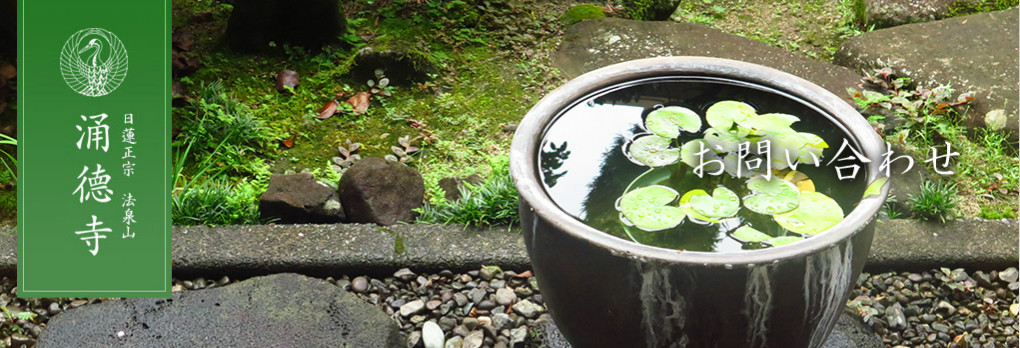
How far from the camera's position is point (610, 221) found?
91.0 inches

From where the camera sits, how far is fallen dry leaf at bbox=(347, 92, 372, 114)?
14.4 ft

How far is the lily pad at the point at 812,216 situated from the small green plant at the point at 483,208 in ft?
4.29

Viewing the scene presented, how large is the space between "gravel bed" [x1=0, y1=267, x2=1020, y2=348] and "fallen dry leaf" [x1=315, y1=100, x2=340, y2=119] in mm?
1212

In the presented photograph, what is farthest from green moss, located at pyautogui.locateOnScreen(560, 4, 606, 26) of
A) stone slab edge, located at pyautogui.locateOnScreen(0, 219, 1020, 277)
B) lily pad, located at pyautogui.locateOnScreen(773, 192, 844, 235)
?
lily pad, located at pyautogui.locateOnScreen(773, 192, 844, 235)

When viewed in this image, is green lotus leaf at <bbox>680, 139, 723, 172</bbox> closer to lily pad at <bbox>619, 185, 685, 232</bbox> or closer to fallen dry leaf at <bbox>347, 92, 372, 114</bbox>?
lily pad at <bbox>619, 185, 685, 232</bbox>

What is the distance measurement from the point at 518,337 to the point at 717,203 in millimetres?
1003

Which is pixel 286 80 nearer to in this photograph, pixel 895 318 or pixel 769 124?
pixel 769 124

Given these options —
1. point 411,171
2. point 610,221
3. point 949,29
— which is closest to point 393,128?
point 411,171

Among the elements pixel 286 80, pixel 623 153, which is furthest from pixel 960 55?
pixel 286 80

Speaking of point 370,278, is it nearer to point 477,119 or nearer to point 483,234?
point 483,234

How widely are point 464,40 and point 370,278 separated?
198 cm

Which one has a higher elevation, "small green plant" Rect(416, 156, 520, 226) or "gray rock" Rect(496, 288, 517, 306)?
"small green plant" Rect(416, 156, 520, 226)

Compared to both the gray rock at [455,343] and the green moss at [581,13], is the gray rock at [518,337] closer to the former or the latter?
the gray rock at [455,343]

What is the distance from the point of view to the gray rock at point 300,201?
3.48 meters
